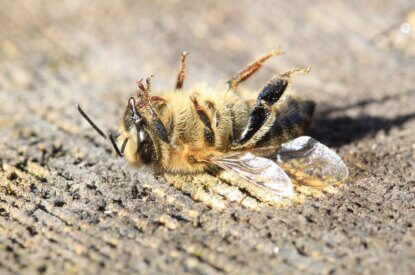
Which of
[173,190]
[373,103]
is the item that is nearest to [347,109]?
[373,103]

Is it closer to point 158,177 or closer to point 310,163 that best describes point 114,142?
point 158,177

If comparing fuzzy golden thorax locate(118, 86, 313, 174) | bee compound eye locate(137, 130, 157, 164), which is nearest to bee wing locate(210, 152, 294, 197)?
fuzzy golden thorax locate(118, 86, 313, 174)

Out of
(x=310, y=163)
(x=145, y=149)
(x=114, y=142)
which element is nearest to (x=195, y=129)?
(x=145, y=149)

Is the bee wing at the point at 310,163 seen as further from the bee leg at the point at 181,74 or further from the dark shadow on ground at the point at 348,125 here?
the bee leg at the point at 181,74

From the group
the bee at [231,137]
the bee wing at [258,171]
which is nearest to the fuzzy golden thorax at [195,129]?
the bee at [231,137]

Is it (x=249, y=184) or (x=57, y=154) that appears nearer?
(x=249, y=184)

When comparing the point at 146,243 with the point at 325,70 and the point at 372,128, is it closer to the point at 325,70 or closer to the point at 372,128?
the point at 372,128
